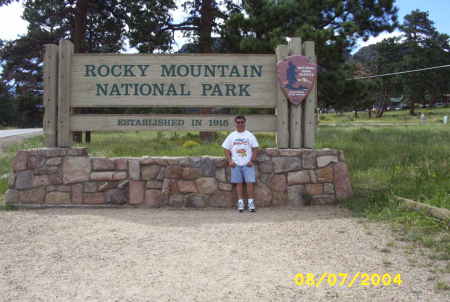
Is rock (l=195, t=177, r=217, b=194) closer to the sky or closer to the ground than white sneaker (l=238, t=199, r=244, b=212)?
closer to the sky

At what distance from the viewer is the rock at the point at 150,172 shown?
601cm

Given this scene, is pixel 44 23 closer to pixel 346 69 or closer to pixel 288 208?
pixel 346 69

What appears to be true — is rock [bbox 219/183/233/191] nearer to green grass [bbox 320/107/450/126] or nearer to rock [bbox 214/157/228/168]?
rock [bbox 214/157/228/168]

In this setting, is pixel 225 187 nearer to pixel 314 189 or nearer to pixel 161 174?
pixel 161 174

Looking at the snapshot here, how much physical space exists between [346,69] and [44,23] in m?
13.2

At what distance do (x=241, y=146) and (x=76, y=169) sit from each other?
248 centimetres

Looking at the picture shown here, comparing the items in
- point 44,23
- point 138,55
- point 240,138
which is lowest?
point 240,138

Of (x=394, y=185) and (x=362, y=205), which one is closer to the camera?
(x=362, y=205)

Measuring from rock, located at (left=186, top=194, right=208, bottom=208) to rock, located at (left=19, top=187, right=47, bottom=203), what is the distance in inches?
84.6

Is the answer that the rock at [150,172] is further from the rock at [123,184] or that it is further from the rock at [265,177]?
the rock at [265,177]

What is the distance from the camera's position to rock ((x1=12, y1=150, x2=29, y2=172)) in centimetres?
600

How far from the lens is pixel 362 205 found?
573cm

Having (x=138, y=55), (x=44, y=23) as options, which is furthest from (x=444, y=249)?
(x=44, y=23)
